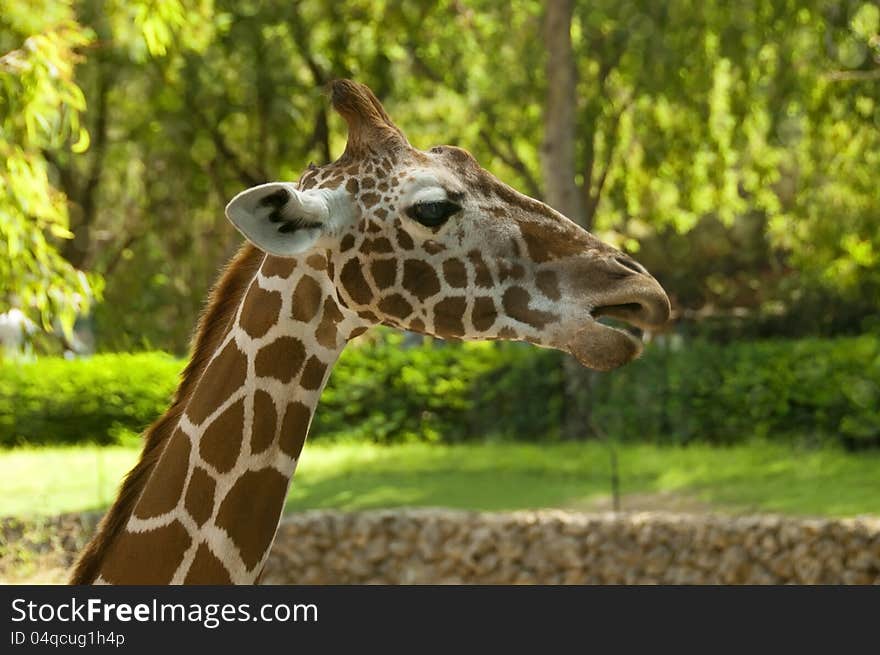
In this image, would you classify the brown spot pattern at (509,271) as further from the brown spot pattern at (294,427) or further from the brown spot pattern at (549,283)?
the brown spot pattern at (294,427)

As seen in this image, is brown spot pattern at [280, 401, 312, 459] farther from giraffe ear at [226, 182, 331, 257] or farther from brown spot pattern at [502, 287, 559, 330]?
brown spot pattern at [502, 287, 559, 330]

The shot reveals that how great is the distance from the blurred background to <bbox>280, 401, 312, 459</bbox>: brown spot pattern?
2797 millimetres

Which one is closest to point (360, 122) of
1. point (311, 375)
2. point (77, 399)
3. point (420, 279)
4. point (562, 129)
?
point (420, 279)

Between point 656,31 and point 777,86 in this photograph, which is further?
point 656,31

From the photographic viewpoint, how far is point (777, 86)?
14.5 m

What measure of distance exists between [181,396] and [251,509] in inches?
15.4

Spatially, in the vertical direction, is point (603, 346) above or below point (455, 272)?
below

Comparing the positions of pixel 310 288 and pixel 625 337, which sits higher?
pixel 310 288

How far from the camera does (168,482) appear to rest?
3.38 metres

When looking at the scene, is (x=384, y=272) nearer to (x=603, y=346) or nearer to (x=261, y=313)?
(x=261, y=313)

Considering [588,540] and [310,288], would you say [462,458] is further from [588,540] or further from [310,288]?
[310,288]

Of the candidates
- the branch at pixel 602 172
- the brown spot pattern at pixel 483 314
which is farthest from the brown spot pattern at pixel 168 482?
the branch at pixel 602 172
